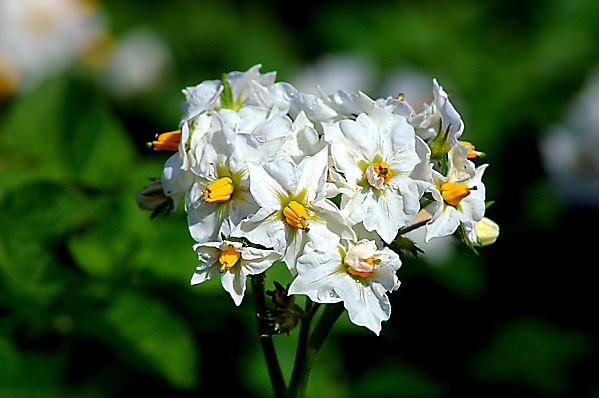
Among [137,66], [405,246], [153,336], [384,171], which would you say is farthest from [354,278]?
[137,66]

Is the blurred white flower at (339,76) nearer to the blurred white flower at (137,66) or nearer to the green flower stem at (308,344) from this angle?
the blurred white flower at (137,66)

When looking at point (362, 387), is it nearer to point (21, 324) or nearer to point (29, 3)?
point (21, 324)

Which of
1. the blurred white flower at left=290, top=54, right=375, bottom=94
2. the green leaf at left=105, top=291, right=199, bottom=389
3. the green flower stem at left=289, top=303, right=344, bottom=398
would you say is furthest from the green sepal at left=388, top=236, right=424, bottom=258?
the blurred white flower at left=290, top=54, right=375, bottom=94

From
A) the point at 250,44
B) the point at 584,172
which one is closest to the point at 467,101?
the point at 584,172

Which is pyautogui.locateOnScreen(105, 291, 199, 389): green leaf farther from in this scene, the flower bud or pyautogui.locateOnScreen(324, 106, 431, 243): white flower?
the flower bud

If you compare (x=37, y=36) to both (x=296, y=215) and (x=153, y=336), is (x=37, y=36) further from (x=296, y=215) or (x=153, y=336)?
(x=296, y=215)

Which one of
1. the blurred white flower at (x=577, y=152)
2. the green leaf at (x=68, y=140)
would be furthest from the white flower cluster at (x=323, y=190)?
the blurred white flower at (x=577, y=152)
